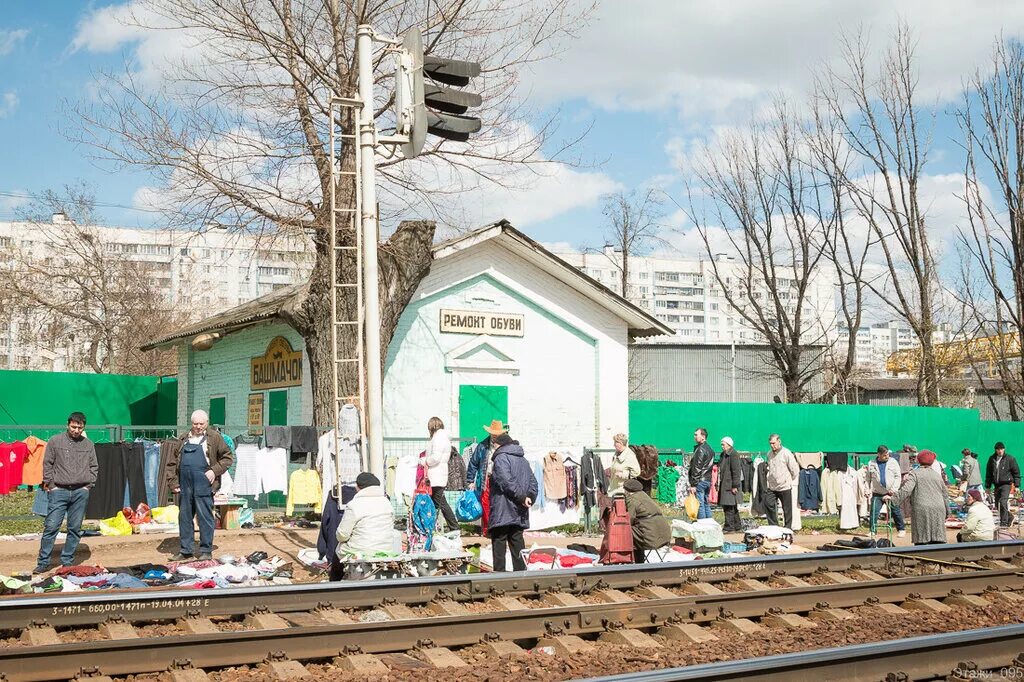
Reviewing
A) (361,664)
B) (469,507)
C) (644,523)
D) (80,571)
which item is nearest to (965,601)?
(644,523)

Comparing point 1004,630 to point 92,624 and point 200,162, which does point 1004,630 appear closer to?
point 92,624

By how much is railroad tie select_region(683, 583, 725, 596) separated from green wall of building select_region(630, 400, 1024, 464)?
18.7 m

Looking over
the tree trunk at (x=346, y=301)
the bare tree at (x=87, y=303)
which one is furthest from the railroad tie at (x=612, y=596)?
the bare tree at (x=87, y=303)

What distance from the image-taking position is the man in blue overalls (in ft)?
44.0

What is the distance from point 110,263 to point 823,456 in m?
34.6

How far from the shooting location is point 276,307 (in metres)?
20.2

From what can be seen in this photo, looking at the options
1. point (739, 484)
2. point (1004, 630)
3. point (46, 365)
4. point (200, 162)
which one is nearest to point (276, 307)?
point (200, 162)

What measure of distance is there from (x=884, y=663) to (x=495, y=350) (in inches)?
637

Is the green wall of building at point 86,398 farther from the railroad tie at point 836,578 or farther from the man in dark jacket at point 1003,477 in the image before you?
the railroad tie at point 836,578

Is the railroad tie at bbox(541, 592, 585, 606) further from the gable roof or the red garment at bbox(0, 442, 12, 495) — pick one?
the gable roof

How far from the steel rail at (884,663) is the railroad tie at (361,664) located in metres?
2.00

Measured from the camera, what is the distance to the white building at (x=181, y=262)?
69.9 ft

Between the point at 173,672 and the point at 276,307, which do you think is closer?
the point at 173,672

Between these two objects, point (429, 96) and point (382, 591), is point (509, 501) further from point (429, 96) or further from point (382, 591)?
point (429, 96)
